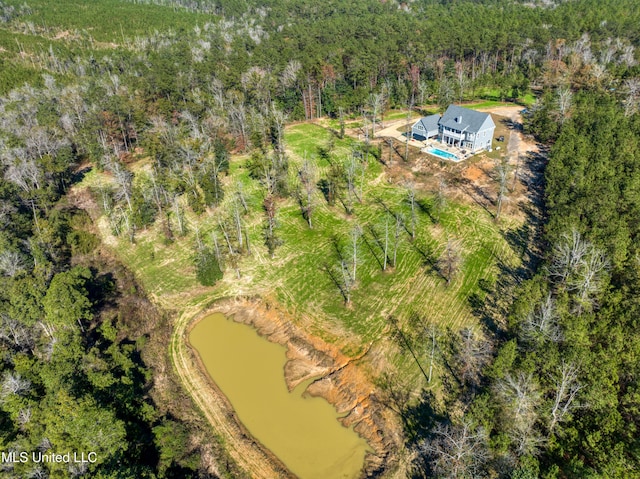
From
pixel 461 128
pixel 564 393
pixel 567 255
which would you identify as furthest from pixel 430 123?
pixel 564 393

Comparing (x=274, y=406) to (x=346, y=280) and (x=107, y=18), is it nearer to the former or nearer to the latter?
(x=346, y=280)

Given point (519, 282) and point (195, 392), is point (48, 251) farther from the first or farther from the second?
point (519, 282)

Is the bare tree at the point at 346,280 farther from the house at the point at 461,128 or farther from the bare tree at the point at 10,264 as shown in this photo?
the house at the point at 461,128

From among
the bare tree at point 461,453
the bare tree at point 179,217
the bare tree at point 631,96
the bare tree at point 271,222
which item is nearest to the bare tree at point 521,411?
the bare tree at point 461,453

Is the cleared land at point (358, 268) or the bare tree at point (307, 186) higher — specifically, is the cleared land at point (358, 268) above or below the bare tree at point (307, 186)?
below

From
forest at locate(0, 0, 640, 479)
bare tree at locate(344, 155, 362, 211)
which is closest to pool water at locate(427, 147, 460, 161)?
forest at locate(0, 0, 640, 479)

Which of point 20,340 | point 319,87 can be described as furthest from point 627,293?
point 319,87
